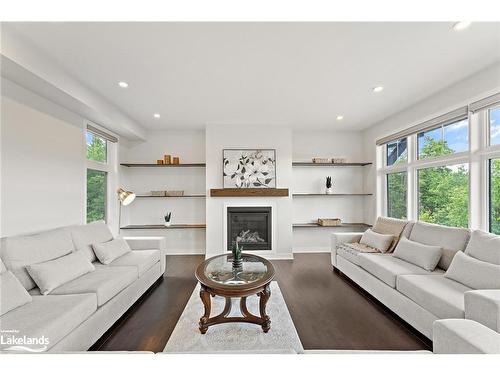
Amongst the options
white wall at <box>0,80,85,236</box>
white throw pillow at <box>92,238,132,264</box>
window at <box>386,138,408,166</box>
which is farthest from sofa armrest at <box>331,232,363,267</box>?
white wall at <box>0,80,85,236</box>

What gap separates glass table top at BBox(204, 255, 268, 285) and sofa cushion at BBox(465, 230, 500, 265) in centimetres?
188

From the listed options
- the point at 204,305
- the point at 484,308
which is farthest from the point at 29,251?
the point at 484,308

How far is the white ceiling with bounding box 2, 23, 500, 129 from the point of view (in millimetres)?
1727

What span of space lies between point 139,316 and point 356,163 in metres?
4.44

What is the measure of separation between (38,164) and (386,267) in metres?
3.96

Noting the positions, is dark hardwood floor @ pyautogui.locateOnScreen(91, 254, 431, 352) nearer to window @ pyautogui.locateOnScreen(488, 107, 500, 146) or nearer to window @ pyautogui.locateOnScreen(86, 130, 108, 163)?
window @ pyautogui.locateOnScreen(488, 107, 500, 146)

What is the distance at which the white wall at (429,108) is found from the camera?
2.30 m

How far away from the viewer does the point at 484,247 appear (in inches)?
75.7

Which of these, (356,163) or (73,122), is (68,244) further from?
(356,163)

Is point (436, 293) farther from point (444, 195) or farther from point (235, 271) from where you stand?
point (444, 195)

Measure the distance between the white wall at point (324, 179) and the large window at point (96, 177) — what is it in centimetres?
365

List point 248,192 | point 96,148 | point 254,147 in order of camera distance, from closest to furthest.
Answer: point 96,148 → point 248,192 → point 254,147
